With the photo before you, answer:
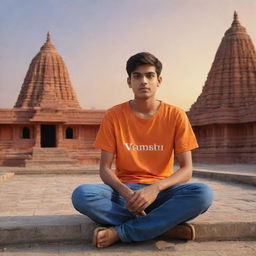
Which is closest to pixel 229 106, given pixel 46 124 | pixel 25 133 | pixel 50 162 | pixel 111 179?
pixel 50 162

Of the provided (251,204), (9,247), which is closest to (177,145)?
(9,247)

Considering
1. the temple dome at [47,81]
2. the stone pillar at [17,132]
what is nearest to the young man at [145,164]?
the stone pillar at [17,132]

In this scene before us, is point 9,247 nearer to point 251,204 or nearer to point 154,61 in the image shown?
point 154,61

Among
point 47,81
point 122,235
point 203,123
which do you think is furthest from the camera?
point 47,81

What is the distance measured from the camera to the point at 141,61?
3602 mm

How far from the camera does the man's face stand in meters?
3.65

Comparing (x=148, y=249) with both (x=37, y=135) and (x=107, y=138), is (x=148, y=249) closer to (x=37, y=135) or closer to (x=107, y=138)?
(x=107, y=138)

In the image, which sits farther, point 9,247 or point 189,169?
point 189,169

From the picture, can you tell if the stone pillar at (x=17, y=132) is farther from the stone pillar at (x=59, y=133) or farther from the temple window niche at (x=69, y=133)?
the temple window niche at (x=69, y=133)

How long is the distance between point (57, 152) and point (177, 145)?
22537 millimetres

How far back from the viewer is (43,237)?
11.3 ft

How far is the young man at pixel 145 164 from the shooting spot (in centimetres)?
329

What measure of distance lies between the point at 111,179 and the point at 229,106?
2460 cm

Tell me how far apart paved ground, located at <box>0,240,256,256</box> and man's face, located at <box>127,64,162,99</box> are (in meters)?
1.35
